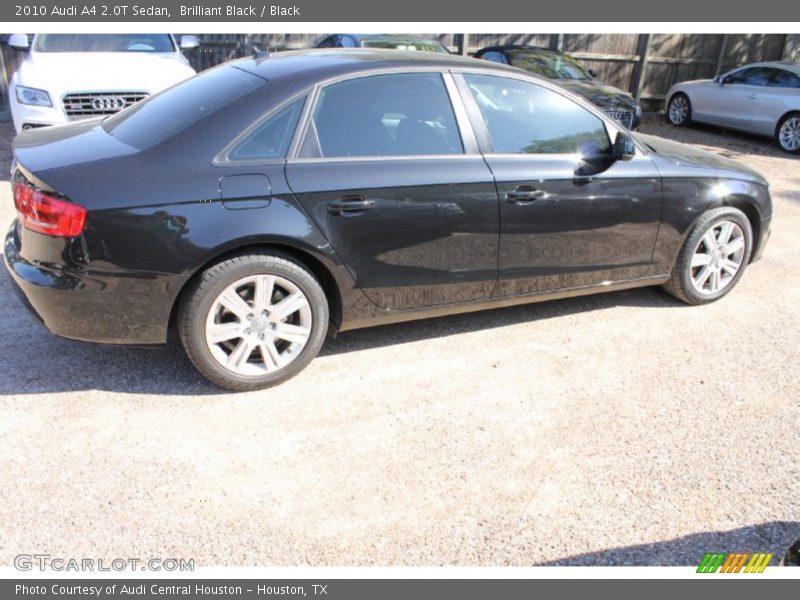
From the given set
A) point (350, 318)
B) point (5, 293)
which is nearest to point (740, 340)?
point (350, 318)

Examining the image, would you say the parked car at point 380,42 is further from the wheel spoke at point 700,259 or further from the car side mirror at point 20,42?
the wheel spoke at point 700,259

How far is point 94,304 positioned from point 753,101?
1259 centimetres

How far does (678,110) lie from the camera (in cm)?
1427

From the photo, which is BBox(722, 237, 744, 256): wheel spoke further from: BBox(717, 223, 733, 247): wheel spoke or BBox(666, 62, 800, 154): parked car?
BBox(666, 62, 800, 154): parked car

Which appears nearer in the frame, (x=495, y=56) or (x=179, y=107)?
(x=179, y=107)

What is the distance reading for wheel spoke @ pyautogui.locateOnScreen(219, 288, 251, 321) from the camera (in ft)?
11.8

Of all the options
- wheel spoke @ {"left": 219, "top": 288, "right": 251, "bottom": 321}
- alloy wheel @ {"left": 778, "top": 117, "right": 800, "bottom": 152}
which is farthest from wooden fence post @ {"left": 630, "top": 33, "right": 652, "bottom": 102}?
wheel spoke @ {"left": 219, "top": 288, "right": 251, "bottom": 321}

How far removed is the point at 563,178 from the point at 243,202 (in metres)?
1.94

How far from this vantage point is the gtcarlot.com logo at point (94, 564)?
Result: 2.61 meters

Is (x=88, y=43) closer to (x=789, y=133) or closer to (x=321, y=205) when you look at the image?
(x=321, y=205)

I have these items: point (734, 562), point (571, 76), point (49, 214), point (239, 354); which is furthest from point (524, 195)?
point (571, 76)

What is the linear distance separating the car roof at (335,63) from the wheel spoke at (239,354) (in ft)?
4.57

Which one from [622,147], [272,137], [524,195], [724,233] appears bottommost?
[724,233]

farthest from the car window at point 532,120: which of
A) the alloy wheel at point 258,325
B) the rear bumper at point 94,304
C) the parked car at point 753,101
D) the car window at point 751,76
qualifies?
the car window at point 751,76
